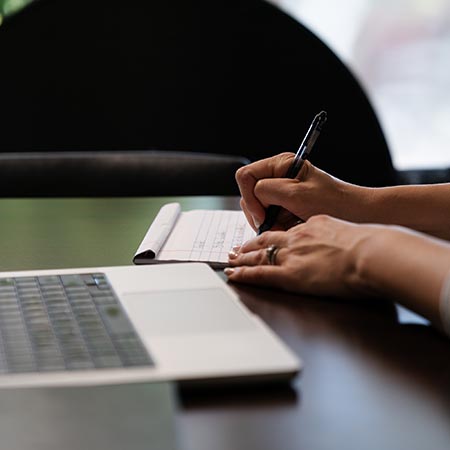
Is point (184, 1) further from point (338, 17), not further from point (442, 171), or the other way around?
point (442, 171)

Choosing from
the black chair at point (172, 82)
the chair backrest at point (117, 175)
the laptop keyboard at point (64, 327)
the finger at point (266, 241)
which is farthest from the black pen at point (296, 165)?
the black chair at point (172, 82)

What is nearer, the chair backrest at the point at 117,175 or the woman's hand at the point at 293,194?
the woman's hand at the point at 293,194

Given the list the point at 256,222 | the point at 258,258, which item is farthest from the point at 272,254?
the point at 256,222

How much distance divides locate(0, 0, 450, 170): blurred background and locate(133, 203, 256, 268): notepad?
1.73 metres

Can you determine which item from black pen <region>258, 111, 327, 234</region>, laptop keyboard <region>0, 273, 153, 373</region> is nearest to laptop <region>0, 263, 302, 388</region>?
laptop keyboard <region>0, 273, 153, 373</region>

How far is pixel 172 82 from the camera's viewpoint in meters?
2.93

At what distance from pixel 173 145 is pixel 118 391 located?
90.7 inches

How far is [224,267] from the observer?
3.49 feet

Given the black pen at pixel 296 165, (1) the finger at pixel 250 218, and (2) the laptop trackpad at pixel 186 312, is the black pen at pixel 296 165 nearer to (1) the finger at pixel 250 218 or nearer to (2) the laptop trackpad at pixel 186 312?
(1) the finger at pixel 250 218

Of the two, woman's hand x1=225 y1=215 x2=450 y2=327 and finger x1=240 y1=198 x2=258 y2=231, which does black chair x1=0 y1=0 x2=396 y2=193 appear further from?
woman's hand x1=225 y1=215 x2=450 y2=327

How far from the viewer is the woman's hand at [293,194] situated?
1.19 metres

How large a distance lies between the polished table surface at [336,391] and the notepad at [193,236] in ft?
0.18

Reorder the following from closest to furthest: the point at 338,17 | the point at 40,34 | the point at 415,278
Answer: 1. the point at 415,278
2. the point at 40,34
3. the point at 338,17

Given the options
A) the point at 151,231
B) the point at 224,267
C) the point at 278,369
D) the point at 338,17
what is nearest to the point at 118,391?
the point at 278,369
